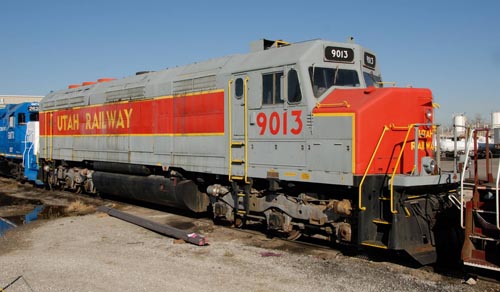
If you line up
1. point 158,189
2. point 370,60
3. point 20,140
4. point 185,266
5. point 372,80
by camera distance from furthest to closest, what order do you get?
point 20,140, point 158,189, point 370,60, point 372,80, point 185,266

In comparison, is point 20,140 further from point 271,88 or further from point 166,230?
point 271,88

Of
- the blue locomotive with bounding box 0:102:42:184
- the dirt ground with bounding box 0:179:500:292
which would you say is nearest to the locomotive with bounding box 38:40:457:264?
the dirt ground with bounding box 0:179:500:292

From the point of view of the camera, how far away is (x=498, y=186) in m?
6.61

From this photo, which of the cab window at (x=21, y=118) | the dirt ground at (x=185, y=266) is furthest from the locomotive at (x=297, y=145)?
the cab window at (x=21, y=118)

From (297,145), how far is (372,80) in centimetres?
227

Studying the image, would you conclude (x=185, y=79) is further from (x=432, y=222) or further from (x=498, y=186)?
(x=498, y=186)

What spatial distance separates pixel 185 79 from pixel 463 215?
7323 millimetres

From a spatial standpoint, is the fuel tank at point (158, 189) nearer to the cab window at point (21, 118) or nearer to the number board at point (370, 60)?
the number board at point (370, 60)

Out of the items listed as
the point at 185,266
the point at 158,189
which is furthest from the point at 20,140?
the point at 185,266

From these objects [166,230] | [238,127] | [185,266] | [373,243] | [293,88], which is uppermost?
[293,88]

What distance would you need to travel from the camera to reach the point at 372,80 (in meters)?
9.91

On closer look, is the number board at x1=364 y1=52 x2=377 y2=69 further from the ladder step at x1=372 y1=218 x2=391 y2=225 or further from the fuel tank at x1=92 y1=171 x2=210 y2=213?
the fuel tank at x1=92 y1=171 x2=210 y2=213

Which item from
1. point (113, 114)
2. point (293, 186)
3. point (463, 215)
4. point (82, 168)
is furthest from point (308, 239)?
point (82, 168)

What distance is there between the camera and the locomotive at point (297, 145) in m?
8.07
